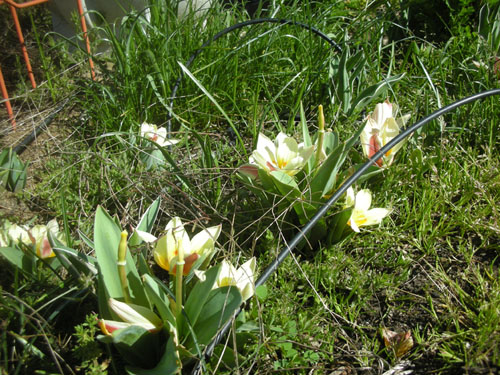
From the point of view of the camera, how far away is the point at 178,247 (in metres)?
1.22

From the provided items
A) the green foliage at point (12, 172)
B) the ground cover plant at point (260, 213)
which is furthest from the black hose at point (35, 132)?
the green foliage at point (12, 172)

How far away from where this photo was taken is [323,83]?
2.13 metres

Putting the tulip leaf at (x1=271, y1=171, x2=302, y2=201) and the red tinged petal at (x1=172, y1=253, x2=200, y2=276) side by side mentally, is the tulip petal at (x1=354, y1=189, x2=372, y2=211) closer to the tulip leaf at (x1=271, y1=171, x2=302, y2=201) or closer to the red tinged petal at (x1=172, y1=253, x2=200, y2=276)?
the tulip leaf at (x1=271, y1=171, x2=302, y2=201)

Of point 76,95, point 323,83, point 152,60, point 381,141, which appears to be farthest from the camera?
point 76,95

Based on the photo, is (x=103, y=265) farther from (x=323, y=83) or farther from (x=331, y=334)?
(x=323, y=83)

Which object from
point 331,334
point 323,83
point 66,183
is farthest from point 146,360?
point 323,83

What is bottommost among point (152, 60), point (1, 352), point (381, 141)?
point (1, 352)

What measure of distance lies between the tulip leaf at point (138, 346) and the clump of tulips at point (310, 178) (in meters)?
0.52

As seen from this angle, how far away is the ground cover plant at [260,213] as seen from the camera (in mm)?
1199

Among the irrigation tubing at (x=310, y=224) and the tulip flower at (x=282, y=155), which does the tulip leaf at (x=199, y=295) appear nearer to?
the irrigation tubing at (x=310, y=224)

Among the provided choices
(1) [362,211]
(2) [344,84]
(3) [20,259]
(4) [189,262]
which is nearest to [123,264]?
(4) [189,262]

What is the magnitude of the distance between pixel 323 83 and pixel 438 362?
3.99 feet

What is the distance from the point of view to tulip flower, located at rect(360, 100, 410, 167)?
1.66 meters

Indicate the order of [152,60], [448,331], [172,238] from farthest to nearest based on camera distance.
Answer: [152,60] < [448,331] < [172,238]
